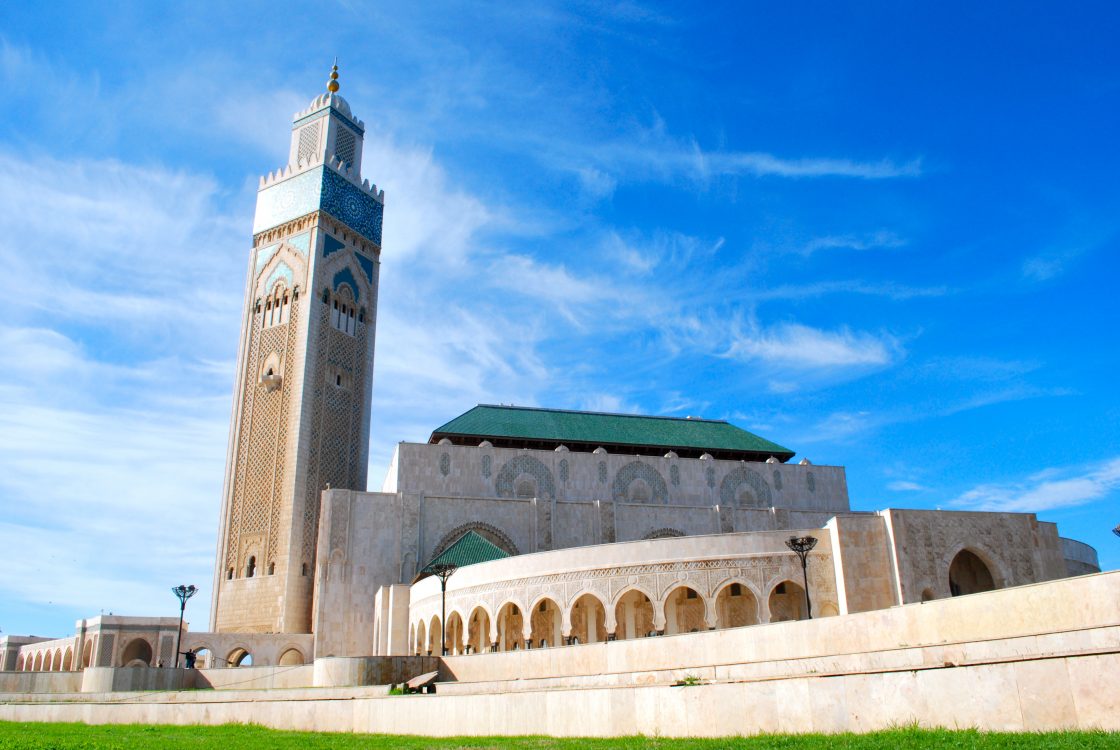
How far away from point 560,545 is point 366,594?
7.55 m

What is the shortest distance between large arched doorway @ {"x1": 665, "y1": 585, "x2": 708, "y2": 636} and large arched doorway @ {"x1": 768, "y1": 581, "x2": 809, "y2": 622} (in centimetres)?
199

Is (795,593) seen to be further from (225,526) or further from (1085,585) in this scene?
(225,526)

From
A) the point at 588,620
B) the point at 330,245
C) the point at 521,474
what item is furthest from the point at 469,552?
the point at 330,245

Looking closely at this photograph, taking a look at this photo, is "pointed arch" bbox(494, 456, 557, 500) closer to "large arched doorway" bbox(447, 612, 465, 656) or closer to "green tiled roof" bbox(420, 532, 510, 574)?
"green tiled roof" bbox(420, 532, 510, 574)

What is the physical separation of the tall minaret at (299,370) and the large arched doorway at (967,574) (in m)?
23.4

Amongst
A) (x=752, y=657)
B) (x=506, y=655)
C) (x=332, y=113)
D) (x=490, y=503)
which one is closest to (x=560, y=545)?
(x=490, y=503)

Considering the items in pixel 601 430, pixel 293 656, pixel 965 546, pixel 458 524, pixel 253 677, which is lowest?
pixel 253 677

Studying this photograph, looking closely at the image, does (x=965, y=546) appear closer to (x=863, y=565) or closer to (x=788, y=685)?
(x=863, y=565)

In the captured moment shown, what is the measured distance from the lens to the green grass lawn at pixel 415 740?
700 cm

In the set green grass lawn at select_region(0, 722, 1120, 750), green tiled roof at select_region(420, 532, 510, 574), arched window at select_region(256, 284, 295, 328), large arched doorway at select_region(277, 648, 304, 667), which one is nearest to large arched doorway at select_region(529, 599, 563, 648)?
green tiled roof at select_region(420, 532, 510, 574)

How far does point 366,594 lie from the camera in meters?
33.1

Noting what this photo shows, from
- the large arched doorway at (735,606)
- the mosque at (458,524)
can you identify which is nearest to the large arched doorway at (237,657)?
the mosque at (458,524)

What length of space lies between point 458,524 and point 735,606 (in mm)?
13709

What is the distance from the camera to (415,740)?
34.9 feet
